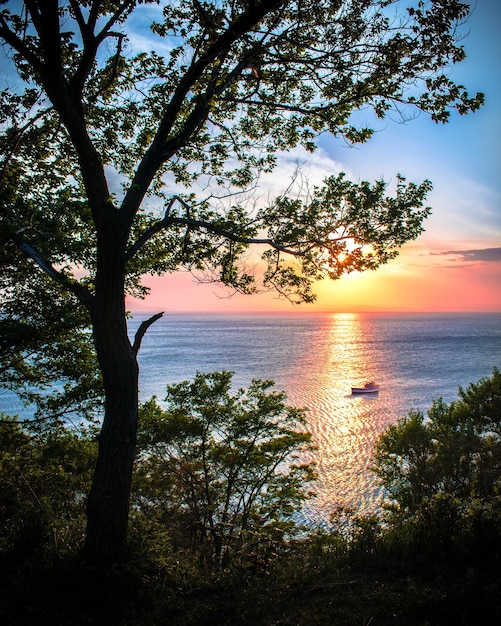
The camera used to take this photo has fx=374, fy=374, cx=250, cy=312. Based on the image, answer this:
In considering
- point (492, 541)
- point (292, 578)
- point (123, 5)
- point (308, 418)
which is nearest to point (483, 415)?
point (308, 418)

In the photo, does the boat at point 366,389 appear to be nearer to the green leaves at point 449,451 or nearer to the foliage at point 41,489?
the green leaves at point 449,451

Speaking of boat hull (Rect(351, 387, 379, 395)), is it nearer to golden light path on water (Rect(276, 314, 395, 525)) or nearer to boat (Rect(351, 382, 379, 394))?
boat (Rect(351, 382, 379, 394))

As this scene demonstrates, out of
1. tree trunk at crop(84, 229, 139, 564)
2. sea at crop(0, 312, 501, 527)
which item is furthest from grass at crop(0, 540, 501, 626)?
sea at crop(0, 312, 501, 527)

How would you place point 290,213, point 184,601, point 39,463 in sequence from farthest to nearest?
point 39,463
point 290,213
point 184,601

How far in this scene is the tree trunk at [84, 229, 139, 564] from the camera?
4793 mm

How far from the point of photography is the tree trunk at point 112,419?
15.7 feet

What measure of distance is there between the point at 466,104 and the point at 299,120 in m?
2.51

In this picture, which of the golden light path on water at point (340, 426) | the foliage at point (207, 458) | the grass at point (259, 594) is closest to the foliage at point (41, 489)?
the grass at point (259, 594)

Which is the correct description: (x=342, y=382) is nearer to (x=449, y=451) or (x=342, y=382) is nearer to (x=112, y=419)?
(x=449, y=451)

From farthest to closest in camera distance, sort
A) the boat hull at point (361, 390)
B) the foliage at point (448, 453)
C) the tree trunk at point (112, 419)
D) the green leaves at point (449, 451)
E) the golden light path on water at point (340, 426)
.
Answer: the boat hull at point (361, 390), the golden light path on water at point (340, 426), the green leaves at point (449, 451), the foliage at point (448, 453), the tree trunk at point (112, 419)

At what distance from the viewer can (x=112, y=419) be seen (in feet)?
16.4

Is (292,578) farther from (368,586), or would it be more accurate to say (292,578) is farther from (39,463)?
(39,463)


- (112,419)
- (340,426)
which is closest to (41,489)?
(112,419)

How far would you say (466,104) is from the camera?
4.95m
